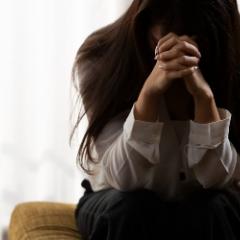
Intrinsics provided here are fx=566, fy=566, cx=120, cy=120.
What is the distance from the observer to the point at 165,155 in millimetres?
1024

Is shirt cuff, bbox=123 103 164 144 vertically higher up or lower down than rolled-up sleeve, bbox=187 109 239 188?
higher up

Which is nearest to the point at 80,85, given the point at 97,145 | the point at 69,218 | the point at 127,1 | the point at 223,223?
the point at 97,145

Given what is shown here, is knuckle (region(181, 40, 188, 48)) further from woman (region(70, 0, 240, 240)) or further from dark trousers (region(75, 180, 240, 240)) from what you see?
dark trousers (region(75, 180, 240, 240))

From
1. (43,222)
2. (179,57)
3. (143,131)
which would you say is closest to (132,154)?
(143,131)

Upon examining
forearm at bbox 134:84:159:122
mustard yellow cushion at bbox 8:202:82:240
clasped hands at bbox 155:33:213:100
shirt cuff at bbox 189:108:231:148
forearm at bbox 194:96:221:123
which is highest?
clasped hands at bbox 155:33:213:100

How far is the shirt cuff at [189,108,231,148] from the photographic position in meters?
0.93

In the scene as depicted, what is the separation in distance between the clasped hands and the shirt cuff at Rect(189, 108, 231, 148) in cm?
6

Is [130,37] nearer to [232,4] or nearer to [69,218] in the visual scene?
[232,4]

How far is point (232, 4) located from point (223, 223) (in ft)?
1.24

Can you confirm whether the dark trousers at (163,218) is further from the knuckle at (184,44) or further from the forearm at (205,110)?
the knuckle at (184,44)

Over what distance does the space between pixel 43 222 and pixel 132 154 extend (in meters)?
0.28

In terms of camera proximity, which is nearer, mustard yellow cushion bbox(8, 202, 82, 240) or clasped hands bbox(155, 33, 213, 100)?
clasped hands bbox(155, 33, 213, 100)

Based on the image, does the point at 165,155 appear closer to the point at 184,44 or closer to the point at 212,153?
the point at 212,153

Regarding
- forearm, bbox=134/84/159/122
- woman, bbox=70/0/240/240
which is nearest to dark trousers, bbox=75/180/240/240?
woman, bbox=70/0/240/240
